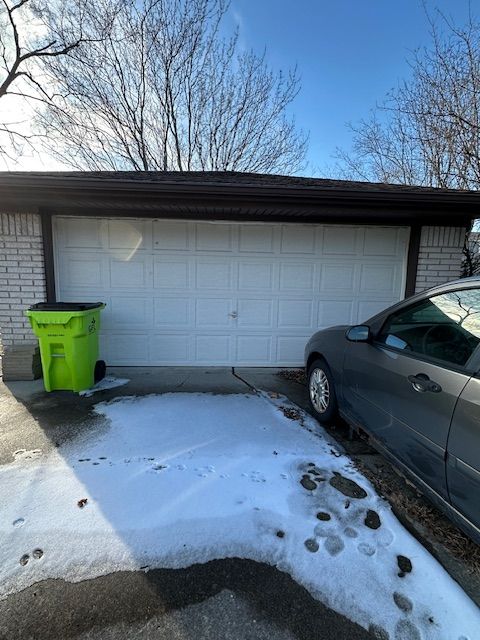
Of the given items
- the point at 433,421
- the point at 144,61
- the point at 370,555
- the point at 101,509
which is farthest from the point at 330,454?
the point at 144,61

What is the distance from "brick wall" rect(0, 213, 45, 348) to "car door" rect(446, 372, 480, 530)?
5.55 meters

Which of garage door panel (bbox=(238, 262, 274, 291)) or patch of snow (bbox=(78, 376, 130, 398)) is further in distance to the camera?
garage door panel (bbox=(238, 262, 274, 291))

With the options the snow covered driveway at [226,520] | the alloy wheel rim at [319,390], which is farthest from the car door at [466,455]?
the alloy wheel rim at [319,390]

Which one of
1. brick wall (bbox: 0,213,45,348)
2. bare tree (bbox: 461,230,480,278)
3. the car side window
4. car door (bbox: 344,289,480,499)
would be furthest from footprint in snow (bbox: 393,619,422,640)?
bare tree (bbox: 461,230,480,278)

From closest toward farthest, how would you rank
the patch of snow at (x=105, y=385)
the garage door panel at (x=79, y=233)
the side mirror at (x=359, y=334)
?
1. the side mirror at (x=359, y=334)
2. the patch of snow at (x=105, y=385)
3. the garage door panel at (x=79, y=233)

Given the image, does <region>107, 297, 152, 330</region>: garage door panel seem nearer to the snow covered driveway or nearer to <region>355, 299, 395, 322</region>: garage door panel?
the snow covered driveway

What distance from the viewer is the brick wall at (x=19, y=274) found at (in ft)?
16.5

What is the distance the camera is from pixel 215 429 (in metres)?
3.50

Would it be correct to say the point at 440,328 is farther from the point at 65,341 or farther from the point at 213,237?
the point at 65,341

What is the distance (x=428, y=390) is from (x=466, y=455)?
399 millimetres

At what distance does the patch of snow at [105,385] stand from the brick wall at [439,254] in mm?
5069

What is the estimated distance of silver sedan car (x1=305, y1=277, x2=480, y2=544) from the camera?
1.67 metres

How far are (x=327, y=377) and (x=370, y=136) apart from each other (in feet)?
35.3

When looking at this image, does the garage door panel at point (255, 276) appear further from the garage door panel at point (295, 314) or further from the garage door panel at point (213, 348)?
the garage door panel at point (213, 348)
